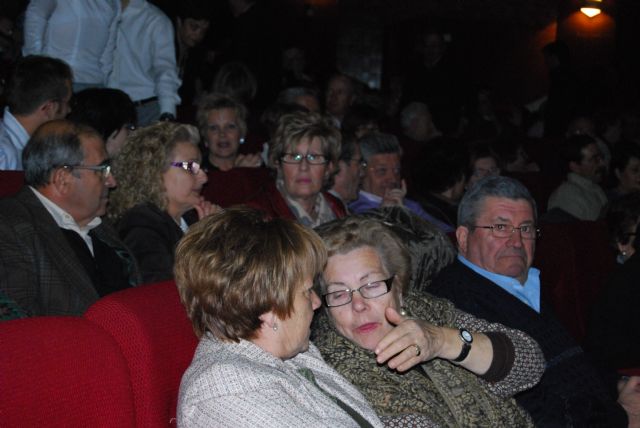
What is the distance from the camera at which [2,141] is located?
13.1 ft

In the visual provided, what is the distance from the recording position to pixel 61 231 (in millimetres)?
3061

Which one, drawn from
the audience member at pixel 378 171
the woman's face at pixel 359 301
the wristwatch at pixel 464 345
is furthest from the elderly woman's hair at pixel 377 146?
the wristwatch at pixel 464 345

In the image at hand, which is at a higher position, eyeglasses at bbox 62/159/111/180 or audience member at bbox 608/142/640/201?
eyeglasses at bbox 62/159/111/180

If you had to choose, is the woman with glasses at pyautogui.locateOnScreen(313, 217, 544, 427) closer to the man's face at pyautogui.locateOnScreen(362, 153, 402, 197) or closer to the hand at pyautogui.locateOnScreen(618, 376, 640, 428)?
the hand at pyautogui.locateOnScreen(618, 376, 640, 428)

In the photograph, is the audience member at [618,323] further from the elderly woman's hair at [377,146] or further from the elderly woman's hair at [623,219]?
the elderly woman's hair at [377,146]

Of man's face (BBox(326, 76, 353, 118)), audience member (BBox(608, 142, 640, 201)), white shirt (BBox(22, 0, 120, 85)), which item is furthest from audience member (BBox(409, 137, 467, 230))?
man's face (BBox(326, 76, 353, 118))

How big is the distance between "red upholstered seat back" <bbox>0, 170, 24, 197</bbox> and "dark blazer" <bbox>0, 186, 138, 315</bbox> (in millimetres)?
351

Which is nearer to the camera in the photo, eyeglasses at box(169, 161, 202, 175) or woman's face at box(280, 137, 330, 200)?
eyeglasses at box(169, 161, 202, 175)

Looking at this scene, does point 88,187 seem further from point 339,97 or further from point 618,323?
point 339,97

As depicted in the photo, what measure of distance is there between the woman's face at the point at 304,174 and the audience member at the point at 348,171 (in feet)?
2.03

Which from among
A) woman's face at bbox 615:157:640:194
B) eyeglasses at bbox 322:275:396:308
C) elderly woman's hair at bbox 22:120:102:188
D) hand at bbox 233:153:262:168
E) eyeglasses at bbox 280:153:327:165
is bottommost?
woman's face at bbox 615:157:640:194

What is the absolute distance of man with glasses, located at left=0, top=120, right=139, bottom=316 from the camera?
283cm

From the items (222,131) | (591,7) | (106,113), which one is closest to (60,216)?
(106,113)

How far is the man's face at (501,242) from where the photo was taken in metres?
3.18
